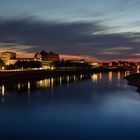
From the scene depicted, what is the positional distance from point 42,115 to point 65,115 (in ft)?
5.29

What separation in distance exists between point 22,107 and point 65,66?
146 meters

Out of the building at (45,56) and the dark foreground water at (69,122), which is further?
the building at (45,56)

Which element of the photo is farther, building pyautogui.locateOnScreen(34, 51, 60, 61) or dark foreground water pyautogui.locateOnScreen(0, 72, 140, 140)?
building pyautogui.locateOnScreen(34, 51, 60, 61)

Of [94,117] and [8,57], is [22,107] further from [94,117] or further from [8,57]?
[8,57]

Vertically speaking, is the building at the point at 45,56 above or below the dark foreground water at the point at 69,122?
above

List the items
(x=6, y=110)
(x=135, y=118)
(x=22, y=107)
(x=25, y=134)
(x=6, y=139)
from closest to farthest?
(x=6, y=139) → (x=25, y=134) → (x=135, y=118) → (x=6, y=110) → (x=22, y=107)

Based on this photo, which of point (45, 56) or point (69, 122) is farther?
Answer: point (45, 56)

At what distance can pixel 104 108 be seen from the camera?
2642 cm

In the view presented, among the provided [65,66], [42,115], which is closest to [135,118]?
[42,115]

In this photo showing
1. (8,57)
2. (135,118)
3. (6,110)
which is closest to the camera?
(135,118)

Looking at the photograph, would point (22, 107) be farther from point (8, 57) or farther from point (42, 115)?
point (8, 57)

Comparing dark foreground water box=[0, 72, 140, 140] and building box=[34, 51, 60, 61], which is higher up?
building box=[34, 51, 60, 61]

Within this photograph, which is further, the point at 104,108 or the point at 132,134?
the point at 104,108

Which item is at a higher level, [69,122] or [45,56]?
[45,56]
